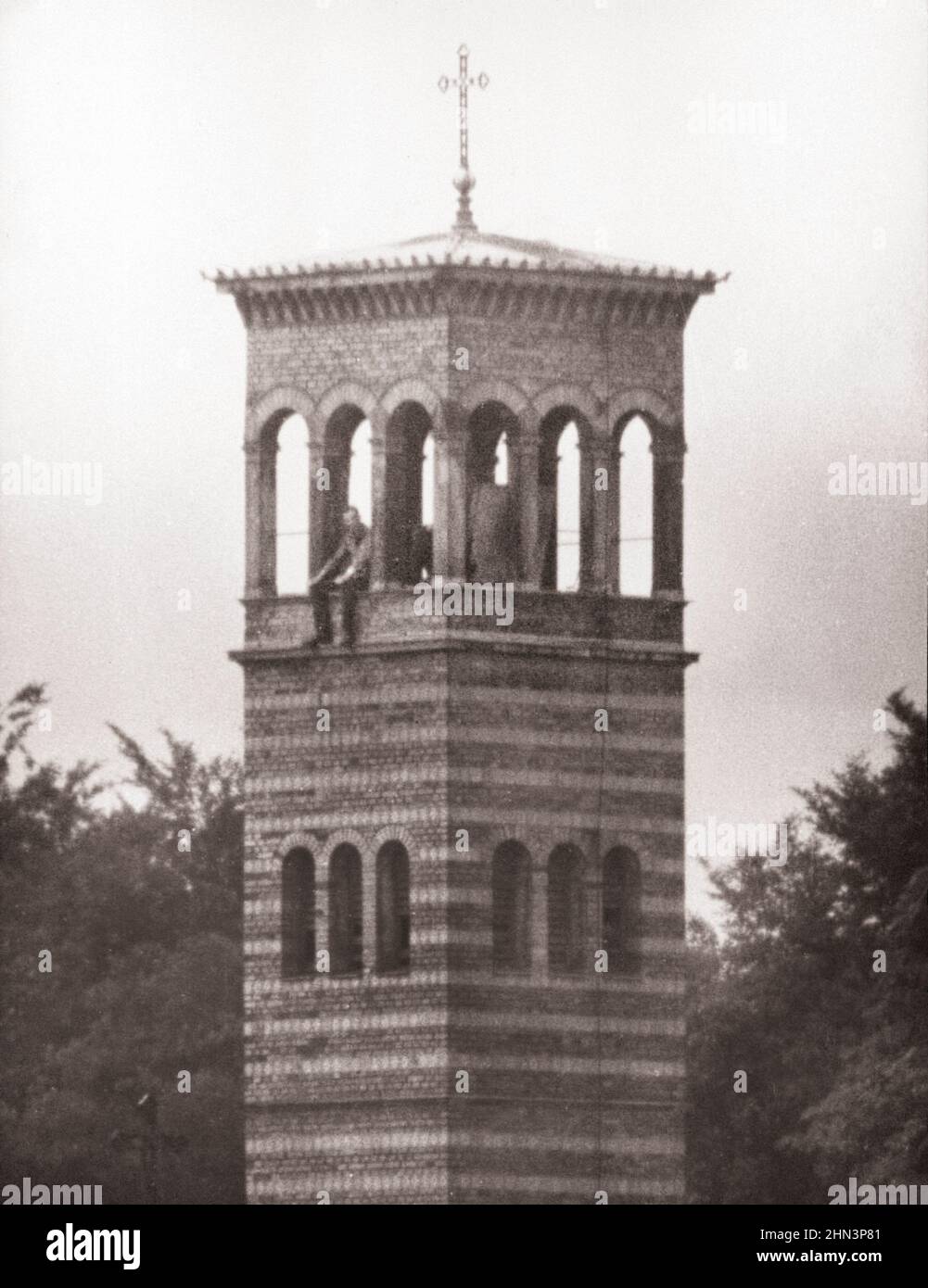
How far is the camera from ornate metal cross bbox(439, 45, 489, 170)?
8394cm

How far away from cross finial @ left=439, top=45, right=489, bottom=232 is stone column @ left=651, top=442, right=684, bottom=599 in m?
2.98

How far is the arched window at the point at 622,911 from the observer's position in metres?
85.1

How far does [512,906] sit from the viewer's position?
3337 inches

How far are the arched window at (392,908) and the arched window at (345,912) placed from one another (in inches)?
12.0

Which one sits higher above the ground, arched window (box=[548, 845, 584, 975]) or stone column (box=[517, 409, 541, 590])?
stone column (box=[517, 409, 541, 590])

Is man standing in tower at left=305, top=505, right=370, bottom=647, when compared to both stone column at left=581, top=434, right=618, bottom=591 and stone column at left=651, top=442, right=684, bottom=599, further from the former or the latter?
stone column at left=651, top=442, right=684, bottom=599

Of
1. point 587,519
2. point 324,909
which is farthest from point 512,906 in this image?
point 587,519

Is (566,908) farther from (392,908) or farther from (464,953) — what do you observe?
(392,908)

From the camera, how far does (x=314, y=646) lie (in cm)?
8512

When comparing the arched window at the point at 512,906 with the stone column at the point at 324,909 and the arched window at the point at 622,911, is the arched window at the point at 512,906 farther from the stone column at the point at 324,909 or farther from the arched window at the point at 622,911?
the stone column at the point at 324,909

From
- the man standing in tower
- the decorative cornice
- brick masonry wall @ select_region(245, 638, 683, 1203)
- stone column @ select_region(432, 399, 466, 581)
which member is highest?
the decorative cornice

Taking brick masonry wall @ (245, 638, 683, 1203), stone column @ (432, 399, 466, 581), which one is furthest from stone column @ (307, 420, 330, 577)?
stone column @ (432, 399, 466, 581)

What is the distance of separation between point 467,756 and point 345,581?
88.5 inches
